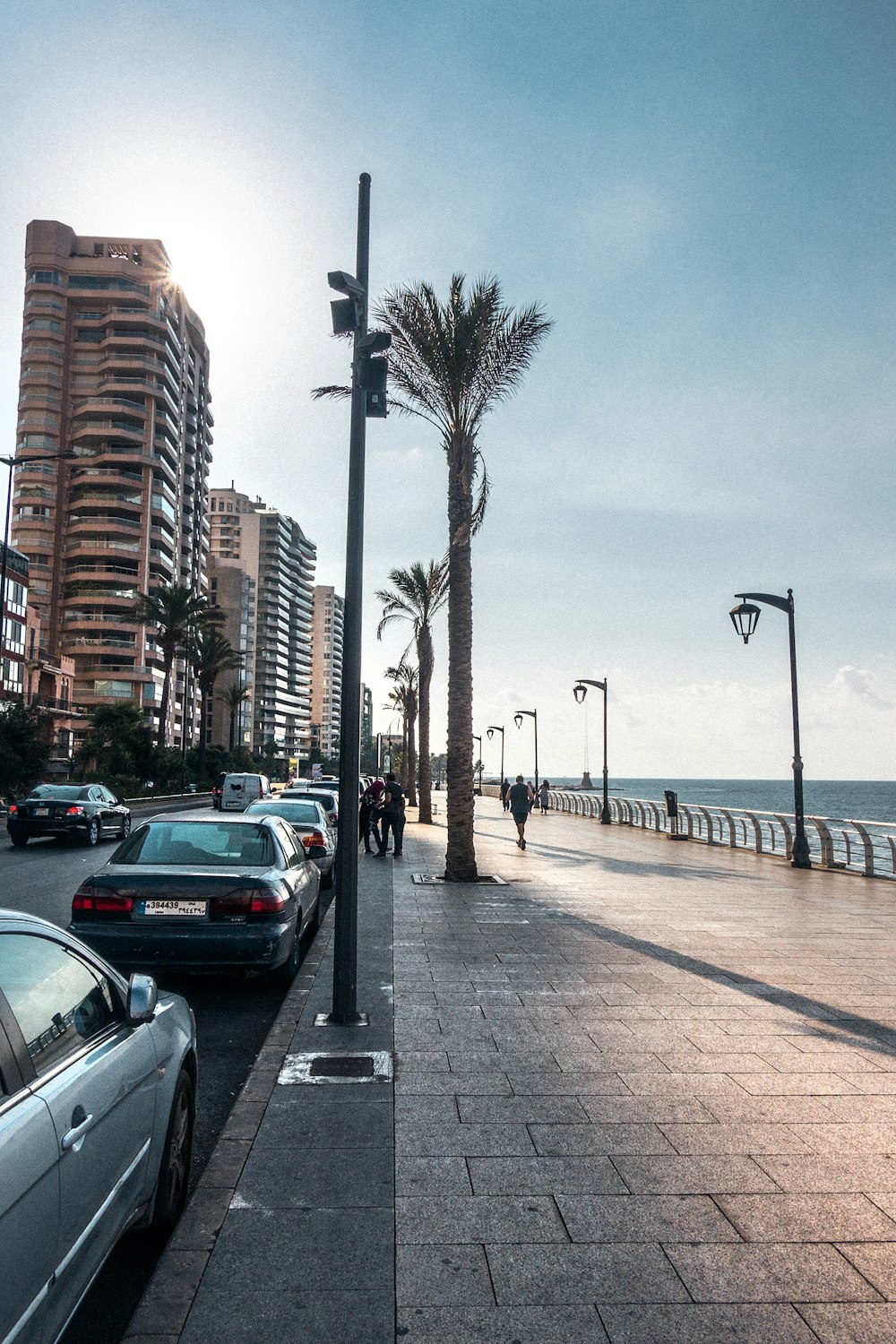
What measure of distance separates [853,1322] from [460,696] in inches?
520

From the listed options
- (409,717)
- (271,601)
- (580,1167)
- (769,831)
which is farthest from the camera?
(271,601)

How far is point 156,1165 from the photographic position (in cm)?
340

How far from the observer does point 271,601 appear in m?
161

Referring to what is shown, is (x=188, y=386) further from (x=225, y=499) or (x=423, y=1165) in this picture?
(x=423, y=1165)

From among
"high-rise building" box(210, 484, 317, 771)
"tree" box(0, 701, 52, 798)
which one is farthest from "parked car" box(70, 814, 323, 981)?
"high-rise building" box(210, 484, 317, 771)

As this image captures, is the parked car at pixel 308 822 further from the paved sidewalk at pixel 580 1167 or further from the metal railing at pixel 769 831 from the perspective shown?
the metal railing at pixel 769 831

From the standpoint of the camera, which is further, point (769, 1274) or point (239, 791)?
point (239, 791)

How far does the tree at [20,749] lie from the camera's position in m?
32.7

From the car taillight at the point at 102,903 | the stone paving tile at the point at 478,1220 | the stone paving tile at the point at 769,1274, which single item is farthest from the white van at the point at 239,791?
the stone paving tile at the point at 769,1274

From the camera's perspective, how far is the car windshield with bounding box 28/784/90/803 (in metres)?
22.7

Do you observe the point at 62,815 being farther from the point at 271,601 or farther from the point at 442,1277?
the point at 271,601

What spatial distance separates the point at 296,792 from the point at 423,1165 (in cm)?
1826

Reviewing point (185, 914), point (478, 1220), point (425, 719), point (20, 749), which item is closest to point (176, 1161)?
point (478, 1220)

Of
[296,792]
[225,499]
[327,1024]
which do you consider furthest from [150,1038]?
[225,499]
